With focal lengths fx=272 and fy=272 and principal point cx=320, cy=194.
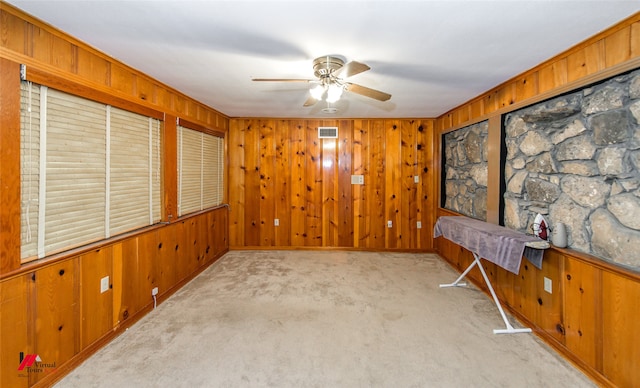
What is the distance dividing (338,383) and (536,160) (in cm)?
245

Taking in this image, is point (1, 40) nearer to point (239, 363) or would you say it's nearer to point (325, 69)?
point (325, 69)

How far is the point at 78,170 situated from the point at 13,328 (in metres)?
1.04

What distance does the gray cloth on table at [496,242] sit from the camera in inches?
86.9

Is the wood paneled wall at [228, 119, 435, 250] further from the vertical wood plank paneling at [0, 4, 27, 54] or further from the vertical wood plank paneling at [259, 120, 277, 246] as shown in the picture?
the vertical wood plank paneling at [0, 4, 27, 54]

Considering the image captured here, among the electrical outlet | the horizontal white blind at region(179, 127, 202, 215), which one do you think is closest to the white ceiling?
the horizontal white blind at region(179, 127, 202, 215)

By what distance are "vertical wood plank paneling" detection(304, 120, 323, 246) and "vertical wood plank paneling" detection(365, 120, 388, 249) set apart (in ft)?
2.83

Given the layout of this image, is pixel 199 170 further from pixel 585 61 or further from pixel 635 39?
pixel 635 39

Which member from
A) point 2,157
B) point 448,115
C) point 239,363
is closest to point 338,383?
point 239,363

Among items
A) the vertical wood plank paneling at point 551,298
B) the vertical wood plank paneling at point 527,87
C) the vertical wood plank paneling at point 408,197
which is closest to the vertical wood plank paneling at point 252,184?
the vertical wood plank paneling at point 408,197

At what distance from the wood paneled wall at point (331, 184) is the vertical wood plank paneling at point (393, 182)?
2 cm

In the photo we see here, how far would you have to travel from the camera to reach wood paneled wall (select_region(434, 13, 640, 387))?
1.64 m

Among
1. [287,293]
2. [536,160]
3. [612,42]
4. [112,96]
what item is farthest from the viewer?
[287,293]

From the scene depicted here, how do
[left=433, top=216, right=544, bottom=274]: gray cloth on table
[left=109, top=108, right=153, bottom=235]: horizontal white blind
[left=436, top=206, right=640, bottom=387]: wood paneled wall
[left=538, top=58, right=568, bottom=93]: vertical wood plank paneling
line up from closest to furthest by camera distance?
[left=436, top=206, right=640, bottom=387]: wood paneled wall, [left=538, top=58, right=568, bottom=93]: vertical wood plank paneling, [left=433, top=216, right=544, bottom=274]: gray cloth on table, [left=109, top=108, right=153, bottom=235]: horizontal white blind

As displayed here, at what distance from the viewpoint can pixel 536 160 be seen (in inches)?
95.1
